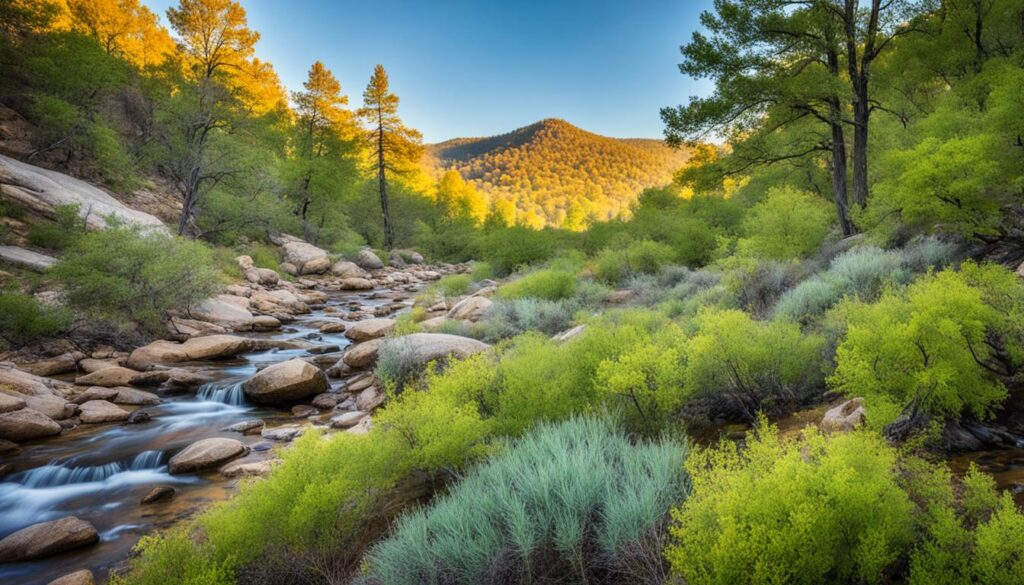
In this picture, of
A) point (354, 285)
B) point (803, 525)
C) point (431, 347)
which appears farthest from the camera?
point (354, 285)

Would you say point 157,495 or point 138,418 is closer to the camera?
point 157,495

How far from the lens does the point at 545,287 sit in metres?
12.9

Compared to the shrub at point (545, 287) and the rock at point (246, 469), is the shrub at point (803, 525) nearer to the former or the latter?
the rock at point (246, 469)

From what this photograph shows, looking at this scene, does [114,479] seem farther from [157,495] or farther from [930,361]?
[930,361]

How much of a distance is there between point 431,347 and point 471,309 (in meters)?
4.46

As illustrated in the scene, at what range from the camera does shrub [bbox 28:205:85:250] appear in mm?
11531

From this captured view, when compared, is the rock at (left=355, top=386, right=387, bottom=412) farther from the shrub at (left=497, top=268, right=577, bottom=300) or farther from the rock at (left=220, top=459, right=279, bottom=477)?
the shrub at (left=497, top=268, right=577, bottom=300)

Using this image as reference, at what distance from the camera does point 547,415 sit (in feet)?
15.0

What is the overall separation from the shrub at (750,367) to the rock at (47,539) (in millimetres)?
6651

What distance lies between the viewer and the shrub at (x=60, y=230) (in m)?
11.5

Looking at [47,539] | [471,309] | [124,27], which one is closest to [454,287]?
[471,309]

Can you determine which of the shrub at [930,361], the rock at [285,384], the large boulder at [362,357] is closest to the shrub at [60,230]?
the rock at [285,384]

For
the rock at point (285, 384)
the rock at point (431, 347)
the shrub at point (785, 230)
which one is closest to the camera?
A: the rock at point (431, 347)

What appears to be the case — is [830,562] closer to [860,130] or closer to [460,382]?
[460,382]
